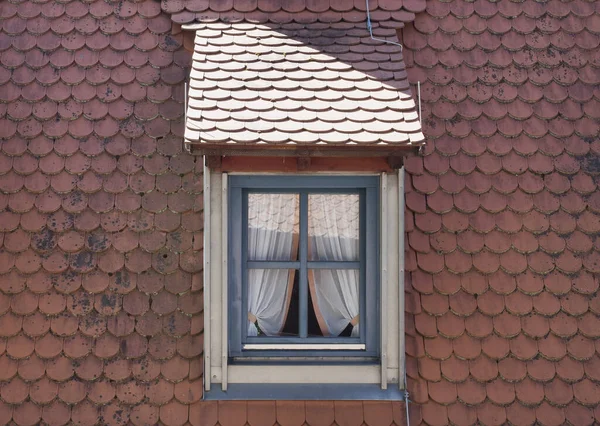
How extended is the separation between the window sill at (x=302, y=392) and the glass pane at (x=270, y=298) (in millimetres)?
352

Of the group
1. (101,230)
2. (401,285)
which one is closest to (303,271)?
(401,285)

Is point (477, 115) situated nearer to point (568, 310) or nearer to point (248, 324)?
point (568, 310)

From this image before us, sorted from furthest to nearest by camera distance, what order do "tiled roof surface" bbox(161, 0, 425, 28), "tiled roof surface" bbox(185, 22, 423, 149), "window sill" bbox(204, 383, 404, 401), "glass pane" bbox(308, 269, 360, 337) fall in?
1. "tiled roof surface" bbox(161, 0, 425, 28)
2. "glass pane" bbox(308, 269, 360, 337)
3. "window sill" bbox(204, 383, 404, 401)
4. "tiled roof surface" bbox(185, 22, 423, 149)

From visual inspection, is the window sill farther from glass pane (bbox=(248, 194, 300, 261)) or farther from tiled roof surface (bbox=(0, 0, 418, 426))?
glass pane (bbox=(248, 194, 300, 261))

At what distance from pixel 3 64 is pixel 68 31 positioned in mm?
508

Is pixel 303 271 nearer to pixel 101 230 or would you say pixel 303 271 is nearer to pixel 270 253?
pixel 270 253

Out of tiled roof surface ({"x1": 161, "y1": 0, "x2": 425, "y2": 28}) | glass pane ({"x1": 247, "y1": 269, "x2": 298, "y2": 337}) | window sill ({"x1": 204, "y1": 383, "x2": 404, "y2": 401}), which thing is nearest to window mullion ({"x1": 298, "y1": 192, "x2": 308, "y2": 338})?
glass pane ({"x1": 247, "y1": 269, "x2": 298, "y2": 337})

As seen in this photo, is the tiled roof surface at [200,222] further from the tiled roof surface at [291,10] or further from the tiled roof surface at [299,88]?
the tiled roof surface at [299,88]

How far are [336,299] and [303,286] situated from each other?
237mm

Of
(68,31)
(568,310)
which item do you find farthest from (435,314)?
(68,31)

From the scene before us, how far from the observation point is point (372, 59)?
14.1 ft

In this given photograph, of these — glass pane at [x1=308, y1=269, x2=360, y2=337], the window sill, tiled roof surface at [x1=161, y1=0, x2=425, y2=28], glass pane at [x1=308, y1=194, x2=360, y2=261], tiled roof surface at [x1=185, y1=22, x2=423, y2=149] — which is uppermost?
tiled roof surface at [x1=161, y1=0, x2=425, y2=28]

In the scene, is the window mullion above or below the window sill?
above

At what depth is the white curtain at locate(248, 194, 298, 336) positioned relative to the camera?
4.14 m
